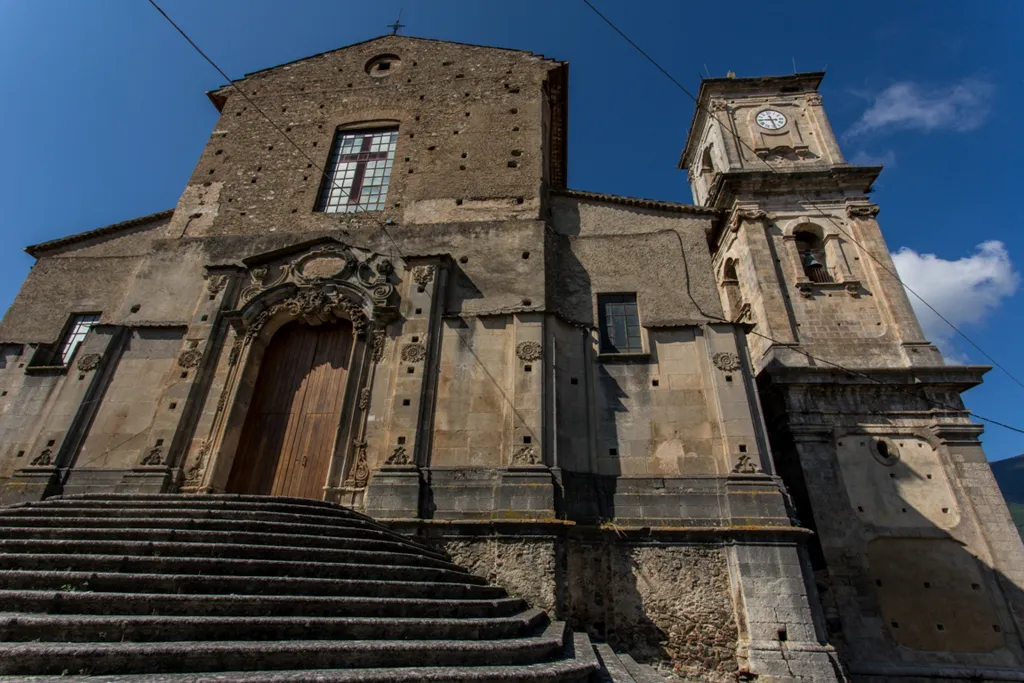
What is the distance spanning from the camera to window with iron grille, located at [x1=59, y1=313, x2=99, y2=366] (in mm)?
11547

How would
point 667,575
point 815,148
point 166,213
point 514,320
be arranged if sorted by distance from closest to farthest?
1. point 667,575
2. point 514,320
3. point 166,213
4. point 815,148

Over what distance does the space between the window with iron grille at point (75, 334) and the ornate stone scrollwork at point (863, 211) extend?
19714 millimetres

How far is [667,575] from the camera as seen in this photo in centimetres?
818

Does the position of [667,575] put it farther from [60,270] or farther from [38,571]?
[60,270]

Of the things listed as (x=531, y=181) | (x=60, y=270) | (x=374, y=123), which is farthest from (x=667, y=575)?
(x=60, y=270)

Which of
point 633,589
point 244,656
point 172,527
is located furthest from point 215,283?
point 633,589

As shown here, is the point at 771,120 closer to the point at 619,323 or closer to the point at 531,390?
the point at 619,323

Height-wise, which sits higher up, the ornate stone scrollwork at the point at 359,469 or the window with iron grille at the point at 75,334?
the window with iron grille at the point at 75,334

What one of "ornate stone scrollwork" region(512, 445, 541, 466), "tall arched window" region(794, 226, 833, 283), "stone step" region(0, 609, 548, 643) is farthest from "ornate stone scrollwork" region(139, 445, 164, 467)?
"tall arched window" region(794, 226, 833, 283)

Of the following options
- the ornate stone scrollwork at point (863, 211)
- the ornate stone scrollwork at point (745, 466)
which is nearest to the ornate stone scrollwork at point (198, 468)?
the ornate stone scrollwork at point (745, 466)

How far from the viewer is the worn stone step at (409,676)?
3488 mm

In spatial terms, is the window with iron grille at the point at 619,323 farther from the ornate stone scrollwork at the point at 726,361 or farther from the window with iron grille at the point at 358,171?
the window with iron grille at the point at 358,171

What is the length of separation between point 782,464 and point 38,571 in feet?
42.5

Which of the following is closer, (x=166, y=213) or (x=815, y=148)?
(x=166, y=213)
